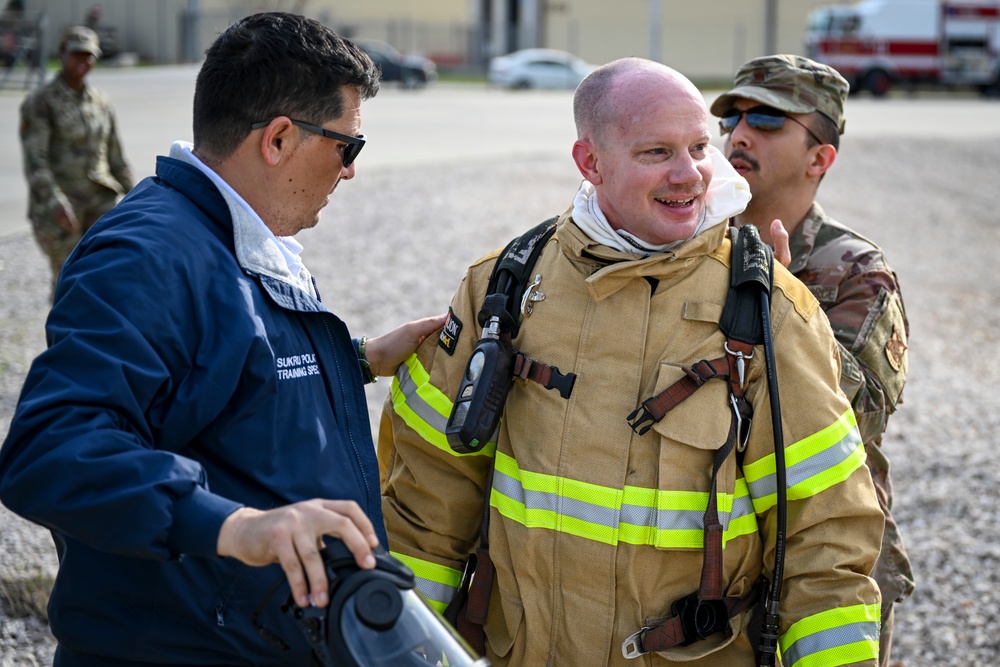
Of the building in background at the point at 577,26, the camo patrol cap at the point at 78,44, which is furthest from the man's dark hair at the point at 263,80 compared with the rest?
the building in background at the point at 577,26

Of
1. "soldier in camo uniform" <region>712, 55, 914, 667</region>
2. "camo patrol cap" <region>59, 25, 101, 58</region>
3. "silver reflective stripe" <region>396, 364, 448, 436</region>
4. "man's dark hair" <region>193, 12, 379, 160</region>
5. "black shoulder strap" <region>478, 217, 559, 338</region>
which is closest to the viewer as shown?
"man's dark hair" <region>193, 12, 379, 160</region>

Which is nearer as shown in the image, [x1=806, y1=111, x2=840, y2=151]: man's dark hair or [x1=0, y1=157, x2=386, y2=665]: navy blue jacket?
[x1=0, y1=157, x2=386, y2=665]: navy blue jacket

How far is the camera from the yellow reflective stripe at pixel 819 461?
2.50m

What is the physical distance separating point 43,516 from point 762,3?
1870 inches

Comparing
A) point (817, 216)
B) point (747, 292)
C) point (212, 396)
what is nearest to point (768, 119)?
point (817, 216)

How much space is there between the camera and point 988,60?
3453 centimetres

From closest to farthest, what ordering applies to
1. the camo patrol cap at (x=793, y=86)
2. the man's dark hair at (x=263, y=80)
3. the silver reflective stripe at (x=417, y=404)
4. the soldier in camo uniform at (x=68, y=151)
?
the man's dark hair at (x=263, y=80) < the silver reflective stripe at (x=417, y=404) < the camo patrol cap at (x=793, y=86) < the soldier in camo uniform at (x=68, y=151)

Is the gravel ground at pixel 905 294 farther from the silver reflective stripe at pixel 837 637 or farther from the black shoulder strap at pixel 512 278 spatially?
the silver reflective stripe at pixel 837 637

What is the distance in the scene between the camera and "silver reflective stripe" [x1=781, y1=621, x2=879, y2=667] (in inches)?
97.1

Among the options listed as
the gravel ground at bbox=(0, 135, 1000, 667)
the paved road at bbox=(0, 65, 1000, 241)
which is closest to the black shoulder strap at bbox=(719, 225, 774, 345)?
the gravel ground at bbox=(0, 135, 1000, 667)

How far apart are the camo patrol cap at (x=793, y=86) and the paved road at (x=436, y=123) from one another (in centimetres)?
996

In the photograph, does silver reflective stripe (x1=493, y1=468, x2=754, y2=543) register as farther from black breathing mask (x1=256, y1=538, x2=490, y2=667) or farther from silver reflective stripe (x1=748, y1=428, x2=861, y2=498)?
black breathing mask (x1=256, y1=538, x2=490, y2=667)

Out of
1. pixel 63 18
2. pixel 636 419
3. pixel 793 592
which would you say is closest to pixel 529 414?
pixel 636 419

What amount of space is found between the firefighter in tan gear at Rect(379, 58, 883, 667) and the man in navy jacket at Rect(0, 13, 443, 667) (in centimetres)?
50
